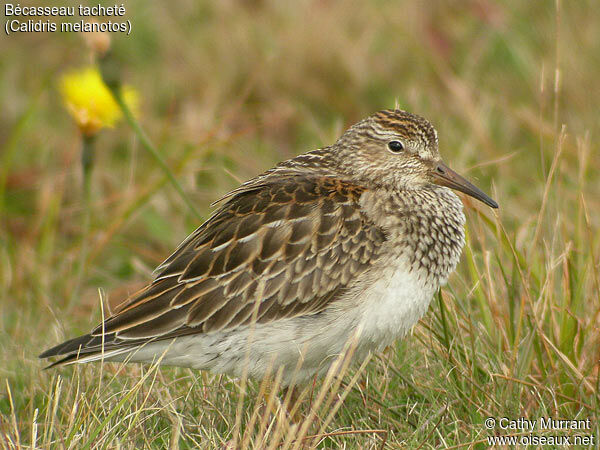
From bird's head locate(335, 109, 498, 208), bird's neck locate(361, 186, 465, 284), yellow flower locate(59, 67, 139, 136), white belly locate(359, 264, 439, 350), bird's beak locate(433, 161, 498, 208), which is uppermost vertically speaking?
yellow flower locate(59, 67, 139, 136)

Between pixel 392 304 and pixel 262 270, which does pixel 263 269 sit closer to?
pixel 262 270

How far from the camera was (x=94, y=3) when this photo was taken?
34.7 feet

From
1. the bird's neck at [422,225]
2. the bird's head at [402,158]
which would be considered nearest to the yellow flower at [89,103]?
the bird's head at [402,158]

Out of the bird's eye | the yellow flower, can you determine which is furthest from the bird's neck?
the yellow flower

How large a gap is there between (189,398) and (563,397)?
1834 mm

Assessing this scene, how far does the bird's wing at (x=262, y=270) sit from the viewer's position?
468cm

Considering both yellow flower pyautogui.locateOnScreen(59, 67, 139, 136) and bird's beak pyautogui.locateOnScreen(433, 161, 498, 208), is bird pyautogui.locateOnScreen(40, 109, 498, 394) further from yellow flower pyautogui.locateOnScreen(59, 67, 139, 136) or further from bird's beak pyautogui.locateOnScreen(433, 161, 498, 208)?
yellow flower pyautogui.locateOnScreen(59, 67, 139, 136)

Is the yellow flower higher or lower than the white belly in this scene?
higher

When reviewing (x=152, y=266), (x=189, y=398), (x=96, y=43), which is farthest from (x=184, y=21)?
(x=189, y=398)

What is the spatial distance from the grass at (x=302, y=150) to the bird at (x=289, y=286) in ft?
0.69

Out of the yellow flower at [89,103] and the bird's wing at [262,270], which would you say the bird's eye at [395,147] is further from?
the yellow flower at [89,103]

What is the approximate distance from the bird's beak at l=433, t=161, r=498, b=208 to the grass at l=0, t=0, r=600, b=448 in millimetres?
151

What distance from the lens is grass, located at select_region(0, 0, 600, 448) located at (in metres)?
4.56

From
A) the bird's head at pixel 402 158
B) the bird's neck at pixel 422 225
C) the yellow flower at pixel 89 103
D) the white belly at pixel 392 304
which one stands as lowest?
the white belly at pixel 392 304
